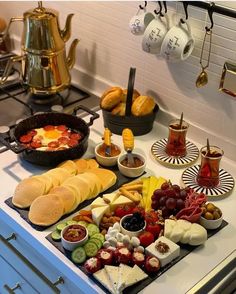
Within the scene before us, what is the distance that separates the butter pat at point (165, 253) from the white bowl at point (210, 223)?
11 centimetres

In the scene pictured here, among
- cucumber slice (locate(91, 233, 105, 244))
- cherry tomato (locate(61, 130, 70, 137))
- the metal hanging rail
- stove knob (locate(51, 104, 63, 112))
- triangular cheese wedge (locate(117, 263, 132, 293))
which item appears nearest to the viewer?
triangular cheese wedge (locate(117, 263, 132, 293))

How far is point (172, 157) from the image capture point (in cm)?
138

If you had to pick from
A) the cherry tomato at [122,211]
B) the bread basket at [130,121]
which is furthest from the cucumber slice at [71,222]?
the bread basket at [130,121]

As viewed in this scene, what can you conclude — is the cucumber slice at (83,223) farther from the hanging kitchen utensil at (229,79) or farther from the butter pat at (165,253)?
the hanging kitchen utensil at (229,79)

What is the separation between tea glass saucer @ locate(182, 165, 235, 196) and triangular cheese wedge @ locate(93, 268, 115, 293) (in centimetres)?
37

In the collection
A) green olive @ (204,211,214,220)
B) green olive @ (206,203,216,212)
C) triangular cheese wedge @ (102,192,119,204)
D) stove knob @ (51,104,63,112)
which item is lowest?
stove knob @ (51,104,63,112)

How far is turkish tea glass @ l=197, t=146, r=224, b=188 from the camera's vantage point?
4.08 feet

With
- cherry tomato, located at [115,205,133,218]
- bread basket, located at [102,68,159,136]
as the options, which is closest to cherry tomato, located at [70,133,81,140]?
bread basket, located at [102,68,159,136]

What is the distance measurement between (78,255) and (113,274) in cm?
10

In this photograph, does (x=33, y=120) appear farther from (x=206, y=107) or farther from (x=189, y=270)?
(x=189, y=270)

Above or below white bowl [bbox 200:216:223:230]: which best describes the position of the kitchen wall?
above

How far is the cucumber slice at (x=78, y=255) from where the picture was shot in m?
1.05

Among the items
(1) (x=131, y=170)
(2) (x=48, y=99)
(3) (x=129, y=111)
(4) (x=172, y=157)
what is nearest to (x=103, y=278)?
(1) (x=131, y=170)

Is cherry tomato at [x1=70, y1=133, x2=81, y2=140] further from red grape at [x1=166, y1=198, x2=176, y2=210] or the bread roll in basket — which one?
red grape at [x1=166, y1=198, x2=176, y2=210]
